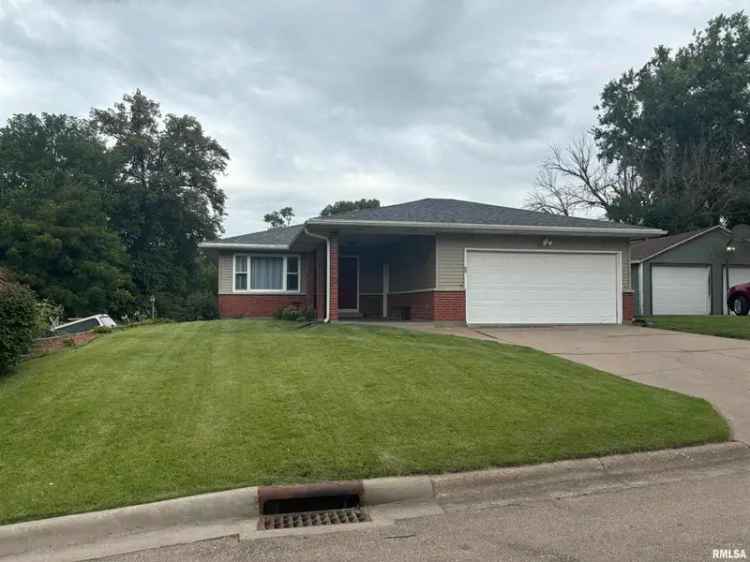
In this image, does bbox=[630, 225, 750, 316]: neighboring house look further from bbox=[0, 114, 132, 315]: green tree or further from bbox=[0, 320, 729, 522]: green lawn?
bbox=[0, 114, 132, 315]: green tree

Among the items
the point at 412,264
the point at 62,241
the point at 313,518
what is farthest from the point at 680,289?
the point at 62,241

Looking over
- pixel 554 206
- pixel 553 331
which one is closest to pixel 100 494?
pixel 553 331

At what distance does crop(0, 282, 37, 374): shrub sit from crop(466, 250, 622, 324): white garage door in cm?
975

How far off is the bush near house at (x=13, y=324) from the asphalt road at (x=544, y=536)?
531cm

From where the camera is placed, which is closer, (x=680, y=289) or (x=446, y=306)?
(x=446, y=306)

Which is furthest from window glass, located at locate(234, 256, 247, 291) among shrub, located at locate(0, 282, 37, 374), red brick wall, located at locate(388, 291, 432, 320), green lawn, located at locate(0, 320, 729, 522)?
shrub, located at locate(0, 282, 37, 374)

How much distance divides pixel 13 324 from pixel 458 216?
1077 centimetres

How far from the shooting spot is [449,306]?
586 inches

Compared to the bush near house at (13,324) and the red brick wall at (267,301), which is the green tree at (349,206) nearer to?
the red brick wall at (267,301)

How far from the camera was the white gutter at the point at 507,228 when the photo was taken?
14.3m

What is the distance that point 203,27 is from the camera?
458 inches

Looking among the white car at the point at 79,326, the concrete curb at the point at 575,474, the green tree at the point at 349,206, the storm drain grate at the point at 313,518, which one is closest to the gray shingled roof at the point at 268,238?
the white car at the point at 79,326

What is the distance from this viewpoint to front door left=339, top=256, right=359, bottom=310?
19984 millimetres

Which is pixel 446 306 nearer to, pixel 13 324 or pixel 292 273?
pixel 292 273
